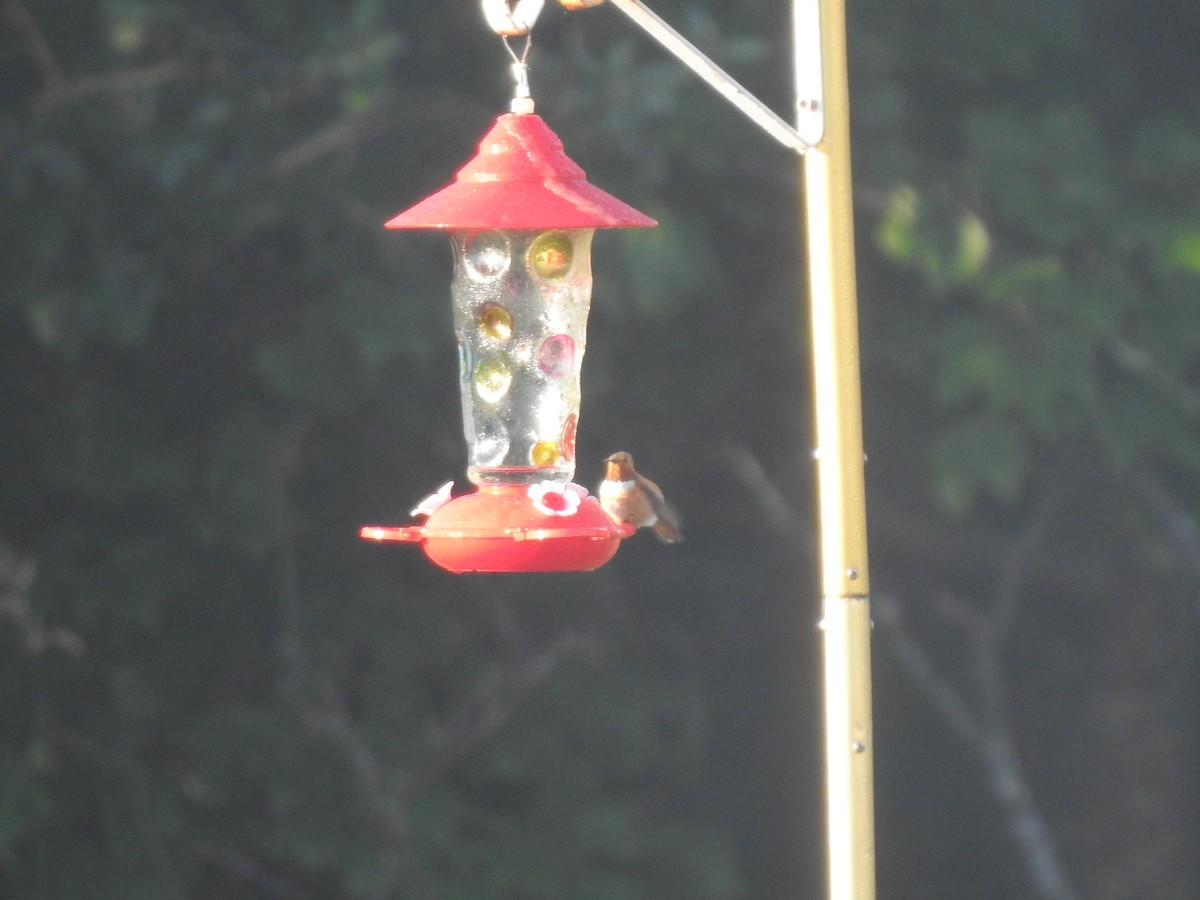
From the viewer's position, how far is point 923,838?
9195 millimetres

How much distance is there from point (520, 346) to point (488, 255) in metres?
0.16

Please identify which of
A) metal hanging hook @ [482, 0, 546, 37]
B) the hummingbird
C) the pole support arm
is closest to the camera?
the pole support arm

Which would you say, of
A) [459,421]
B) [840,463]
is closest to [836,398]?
[840,463]

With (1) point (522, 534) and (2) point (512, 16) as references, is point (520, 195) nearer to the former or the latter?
(2) point (512, 16)

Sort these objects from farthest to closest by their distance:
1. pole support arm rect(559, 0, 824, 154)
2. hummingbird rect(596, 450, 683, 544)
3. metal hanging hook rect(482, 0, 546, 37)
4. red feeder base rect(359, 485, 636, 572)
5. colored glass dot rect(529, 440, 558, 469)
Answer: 1. hummingbird rect(596, 450, 683, 544)
2. colored glass dot rect(529, 440, 558, 469)
3. red feeder base rect(359, 485, 636, 572)
4. metal hanging hook rect(482, 0, 546, 37)
5. pole support arm rect(559, 0, 824, 154)

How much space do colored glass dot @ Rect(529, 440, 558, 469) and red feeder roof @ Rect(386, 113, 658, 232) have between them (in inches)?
19.5

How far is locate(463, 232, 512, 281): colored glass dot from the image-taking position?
3.32m

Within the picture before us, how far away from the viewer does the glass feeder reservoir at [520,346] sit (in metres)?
2.91

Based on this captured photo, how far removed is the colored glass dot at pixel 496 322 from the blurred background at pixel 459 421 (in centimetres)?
264

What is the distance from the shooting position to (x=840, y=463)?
2.44 meters

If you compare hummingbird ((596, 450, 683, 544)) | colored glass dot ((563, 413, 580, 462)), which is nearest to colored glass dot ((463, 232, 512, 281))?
colored glass dot ((563, 413, 580, 462))

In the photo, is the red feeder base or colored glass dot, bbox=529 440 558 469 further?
colored glass dot, bbox=529 440 558 469

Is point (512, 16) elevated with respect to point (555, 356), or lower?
elevated

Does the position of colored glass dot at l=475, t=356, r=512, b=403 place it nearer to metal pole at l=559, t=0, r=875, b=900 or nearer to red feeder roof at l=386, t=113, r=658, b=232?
red feeder roof at l=386, t=113, r=658, b=232
